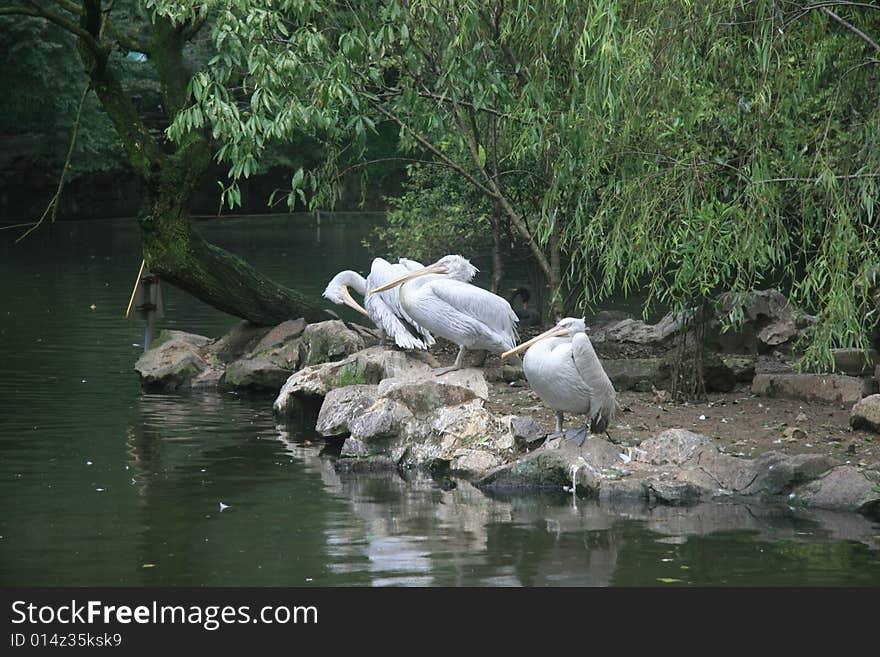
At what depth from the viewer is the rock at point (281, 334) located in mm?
14125

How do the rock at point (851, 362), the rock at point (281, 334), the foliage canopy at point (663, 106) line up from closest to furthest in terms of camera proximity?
the foliage canopy at point (663, 106), the rock at point (851, 362), the rock at point (281, 334)

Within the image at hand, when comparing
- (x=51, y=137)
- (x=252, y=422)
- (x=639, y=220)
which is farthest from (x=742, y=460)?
(x=51, y=137)

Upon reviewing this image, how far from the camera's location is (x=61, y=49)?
3039cm

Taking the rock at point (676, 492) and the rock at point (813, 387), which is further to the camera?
the rock at point (813, 387)

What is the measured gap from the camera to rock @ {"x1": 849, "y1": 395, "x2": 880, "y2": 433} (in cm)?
963

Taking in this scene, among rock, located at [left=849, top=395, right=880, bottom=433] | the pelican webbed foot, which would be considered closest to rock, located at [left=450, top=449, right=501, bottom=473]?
the pelican webbed foot

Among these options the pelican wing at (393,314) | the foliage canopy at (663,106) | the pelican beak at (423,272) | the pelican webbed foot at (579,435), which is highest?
the foliage canopy at (663,106)

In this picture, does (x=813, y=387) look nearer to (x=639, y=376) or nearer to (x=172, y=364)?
(x=639, y=376)

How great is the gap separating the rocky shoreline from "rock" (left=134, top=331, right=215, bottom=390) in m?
0.02

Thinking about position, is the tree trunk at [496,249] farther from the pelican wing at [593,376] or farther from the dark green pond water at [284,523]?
the pelican wing at [593,376]

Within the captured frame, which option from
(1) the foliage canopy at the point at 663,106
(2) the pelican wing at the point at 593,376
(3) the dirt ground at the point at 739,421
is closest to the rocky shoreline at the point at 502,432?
(3) the dirt ground at the point at 739,421

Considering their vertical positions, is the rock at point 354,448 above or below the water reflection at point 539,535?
above

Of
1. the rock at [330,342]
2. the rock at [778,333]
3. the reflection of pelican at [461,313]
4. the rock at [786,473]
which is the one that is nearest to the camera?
the rock at [786,473]

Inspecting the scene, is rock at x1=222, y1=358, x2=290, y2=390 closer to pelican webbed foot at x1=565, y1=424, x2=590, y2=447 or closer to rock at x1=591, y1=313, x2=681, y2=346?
rock at x1=591, y1=313, x2=681, y2=346
